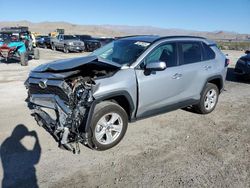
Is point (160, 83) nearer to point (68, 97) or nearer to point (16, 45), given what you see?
point (68, 97)

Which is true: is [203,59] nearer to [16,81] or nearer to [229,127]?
[229,127]

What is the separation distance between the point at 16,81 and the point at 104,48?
18.4ft

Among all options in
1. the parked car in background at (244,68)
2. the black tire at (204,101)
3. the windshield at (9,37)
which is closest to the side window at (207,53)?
the black tire at (204,101)

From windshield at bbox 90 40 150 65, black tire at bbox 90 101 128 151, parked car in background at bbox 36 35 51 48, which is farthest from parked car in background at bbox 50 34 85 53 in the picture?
black tire at bbox 90 101 128 151

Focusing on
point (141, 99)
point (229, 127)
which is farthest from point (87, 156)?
point (229, 127)

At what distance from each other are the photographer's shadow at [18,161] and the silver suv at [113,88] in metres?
0.45

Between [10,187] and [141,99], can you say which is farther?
[141,99]

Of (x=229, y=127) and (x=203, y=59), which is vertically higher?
→ (x=203, y=59)

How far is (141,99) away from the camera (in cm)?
483

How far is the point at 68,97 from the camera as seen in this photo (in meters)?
4.22

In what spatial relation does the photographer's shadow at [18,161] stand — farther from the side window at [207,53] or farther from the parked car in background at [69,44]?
the parked car in background at [69,44]

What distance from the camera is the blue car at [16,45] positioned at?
15530mm

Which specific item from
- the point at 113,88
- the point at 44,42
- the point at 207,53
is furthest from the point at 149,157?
the point at 44,42

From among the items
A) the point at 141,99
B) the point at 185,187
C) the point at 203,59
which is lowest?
the point at 185,187
